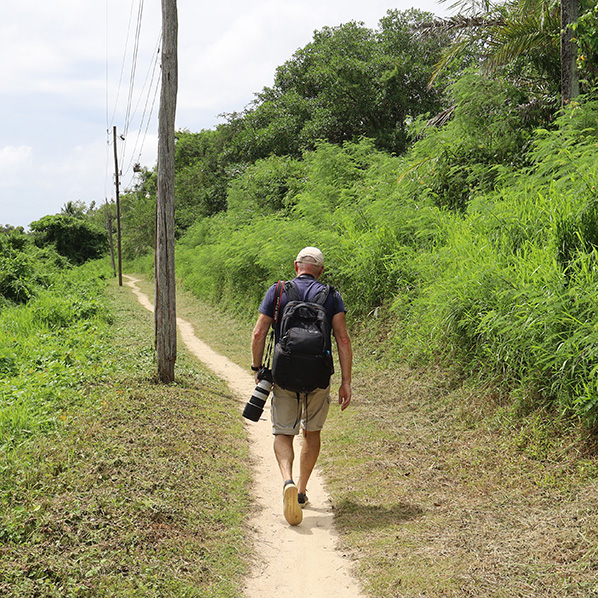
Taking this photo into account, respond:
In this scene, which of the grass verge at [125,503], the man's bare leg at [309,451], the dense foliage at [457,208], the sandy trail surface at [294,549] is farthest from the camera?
the dense foliage at [457,208]

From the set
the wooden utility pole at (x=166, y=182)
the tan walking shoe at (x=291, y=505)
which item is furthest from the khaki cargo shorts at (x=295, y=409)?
the wooden utility pole at (x=166, y=182)

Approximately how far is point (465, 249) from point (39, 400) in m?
5.86

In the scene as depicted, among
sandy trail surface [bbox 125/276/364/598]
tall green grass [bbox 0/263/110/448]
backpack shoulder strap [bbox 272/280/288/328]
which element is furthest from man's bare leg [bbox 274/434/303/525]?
tall green grass [bbox 0/263/110/448]

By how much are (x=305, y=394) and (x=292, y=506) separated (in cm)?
87

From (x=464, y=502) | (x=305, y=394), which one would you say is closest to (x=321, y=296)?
(x=305, y=394)

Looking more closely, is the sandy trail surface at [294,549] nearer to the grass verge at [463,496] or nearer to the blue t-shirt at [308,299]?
the grass verge at [463,496]

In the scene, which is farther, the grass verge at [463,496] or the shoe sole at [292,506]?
the shoe sole at [292,506]

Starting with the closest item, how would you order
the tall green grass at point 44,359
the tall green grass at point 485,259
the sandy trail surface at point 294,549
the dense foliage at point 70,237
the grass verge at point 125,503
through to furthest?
the grass verge at point 125,503 → the sandy trail surface at point 294,549 → the tall green grass at point 485,259 → the tall green grass at point 44,359 → the dense foliage at point 70,237

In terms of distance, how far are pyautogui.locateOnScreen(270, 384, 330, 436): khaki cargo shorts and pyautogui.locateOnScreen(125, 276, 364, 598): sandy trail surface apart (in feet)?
2.44

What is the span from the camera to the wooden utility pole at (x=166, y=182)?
7738mm

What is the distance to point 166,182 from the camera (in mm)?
7773

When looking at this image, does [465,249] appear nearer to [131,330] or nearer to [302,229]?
[302,229]

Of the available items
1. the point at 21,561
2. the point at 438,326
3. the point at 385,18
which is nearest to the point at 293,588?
the point at 21,561

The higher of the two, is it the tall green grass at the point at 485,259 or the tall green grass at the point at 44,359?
the tall green grass at the point at 485,259
